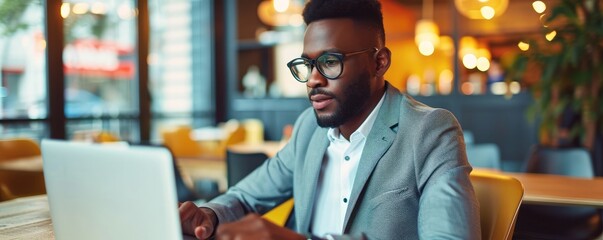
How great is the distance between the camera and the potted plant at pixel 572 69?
436 cm

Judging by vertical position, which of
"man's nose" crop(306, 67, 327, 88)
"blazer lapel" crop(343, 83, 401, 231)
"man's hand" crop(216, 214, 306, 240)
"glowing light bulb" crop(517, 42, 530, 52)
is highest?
"glowing light bulb" crop(517, 42, 530, 52)

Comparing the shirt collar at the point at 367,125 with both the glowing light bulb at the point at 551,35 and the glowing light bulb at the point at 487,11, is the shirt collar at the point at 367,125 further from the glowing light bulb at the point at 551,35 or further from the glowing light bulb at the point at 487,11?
the glowing light bulb at the point at 487,11

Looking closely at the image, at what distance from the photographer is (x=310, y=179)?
167cm

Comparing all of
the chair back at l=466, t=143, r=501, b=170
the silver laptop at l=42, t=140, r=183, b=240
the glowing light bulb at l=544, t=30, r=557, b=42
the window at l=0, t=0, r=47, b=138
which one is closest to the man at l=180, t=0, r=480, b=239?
the silver laptop at l=42, t=140, r=183, b=240

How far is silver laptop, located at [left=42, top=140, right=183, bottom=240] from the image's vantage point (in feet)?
2.68

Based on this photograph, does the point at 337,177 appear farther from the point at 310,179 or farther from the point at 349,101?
the point at 349,101

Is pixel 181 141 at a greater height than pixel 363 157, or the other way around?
pixel 363 157

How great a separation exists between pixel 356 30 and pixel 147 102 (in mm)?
6246

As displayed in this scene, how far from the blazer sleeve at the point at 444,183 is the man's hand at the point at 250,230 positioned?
37 cm

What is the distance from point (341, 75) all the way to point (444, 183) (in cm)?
41

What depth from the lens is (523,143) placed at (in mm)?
7258

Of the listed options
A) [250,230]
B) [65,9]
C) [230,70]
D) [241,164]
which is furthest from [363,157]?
[230,70]

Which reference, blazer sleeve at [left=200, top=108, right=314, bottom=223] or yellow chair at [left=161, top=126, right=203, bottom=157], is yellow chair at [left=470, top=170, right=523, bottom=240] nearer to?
blazer sleeve at [left=200, top=108, right=314, bottom=223]

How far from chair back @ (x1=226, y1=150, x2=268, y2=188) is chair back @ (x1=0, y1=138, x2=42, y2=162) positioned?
3.45 feet
